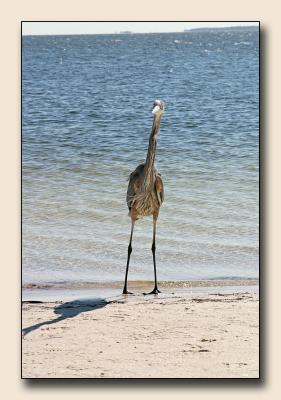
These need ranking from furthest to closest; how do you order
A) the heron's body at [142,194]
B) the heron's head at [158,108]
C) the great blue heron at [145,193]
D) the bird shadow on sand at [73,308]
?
the heron's body at [142,194], the great blue heron at [145,193], the heron's head at [158,108], the bird shadow on sand at [73,308]

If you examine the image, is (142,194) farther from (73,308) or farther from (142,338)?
(142,338)

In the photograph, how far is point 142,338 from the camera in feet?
23.7

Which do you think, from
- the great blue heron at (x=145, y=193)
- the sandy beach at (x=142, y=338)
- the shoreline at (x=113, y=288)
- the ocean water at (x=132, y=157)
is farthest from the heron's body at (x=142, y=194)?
the sandy beach at (x=142, y=338)

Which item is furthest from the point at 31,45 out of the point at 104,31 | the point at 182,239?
the point at 182,239

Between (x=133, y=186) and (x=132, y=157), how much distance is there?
307 millimetres

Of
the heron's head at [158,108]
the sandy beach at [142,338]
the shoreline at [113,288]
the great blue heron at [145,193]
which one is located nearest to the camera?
the sandy beach at [142,338]

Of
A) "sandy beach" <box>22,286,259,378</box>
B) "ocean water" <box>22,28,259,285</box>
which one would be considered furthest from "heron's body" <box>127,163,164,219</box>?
"sandy beach" <box>22,286,259,378</box>

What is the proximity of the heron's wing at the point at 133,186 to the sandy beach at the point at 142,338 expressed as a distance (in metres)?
0.73

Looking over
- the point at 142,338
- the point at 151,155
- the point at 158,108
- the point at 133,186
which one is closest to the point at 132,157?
the point at 133,186

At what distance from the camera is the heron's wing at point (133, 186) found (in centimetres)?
817

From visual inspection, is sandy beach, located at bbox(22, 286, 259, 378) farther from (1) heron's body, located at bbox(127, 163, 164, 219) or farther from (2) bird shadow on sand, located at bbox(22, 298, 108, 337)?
(1) heron's body, located at bbox(127, 163, 164, 219)

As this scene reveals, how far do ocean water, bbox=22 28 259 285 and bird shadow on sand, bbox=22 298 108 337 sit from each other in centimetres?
21

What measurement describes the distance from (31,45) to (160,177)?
1296 mm

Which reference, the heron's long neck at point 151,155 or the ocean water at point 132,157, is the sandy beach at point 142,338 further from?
the heron's long neck at point 151,155
